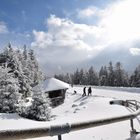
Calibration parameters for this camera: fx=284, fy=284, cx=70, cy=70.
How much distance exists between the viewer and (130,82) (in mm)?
103500

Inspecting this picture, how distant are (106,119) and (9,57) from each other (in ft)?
159

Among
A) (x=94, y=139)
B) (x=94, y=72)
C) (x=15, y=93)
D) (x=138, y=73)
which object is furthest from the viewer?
(x=94, y=72)

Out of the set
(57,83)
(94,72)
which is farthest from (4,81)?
(94,72)

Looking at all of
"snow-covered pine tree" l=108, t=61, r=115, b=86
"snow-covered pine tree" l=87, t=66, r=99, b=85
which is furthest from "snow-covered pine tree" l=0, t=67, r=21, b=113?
"snow-covered pine tree" l=87, t=66, r=99, b=85

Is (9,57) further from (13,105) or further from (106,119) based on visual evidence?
(106,119)

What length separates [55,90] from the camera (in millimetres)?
58656

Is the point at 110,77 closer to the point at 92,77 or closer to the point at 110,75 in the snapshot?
the point at 110,75

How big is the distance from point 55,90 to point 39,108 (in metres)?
25.2

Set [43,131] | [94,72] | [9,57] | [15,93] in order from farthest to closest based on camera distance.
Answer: [94,72], [9,57], [15,93], [43,131]

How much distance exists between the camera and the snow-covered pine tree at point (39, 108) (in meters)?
33.0

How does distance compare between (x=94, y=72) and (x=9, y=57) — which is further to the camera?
(x=94, y=72)

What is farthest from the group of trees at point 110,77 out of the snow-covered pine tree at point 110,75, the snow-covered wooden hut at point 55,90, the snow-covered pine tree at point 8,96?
the snow-covered pine tree at point 8,96

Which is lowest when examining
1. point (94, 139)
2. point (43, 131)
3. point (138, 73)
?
point (94, 139)

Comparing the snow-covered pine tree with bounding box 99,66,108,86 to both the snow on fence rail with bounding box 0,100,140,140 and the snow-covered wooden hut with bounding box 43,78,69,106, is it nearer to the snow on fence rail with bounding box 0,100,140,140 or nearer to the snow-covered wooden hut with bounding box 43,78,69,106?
the snow-covered wooden hut with bounding box 43,78,69,106
